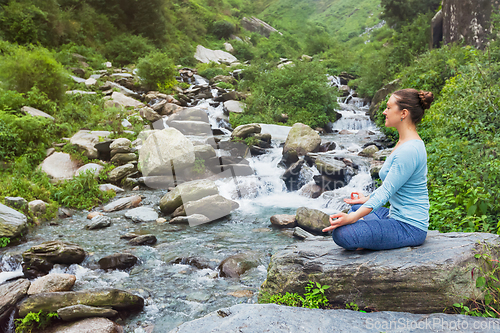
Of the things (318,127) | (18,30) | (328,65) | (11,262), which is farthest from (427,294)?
(328,65)

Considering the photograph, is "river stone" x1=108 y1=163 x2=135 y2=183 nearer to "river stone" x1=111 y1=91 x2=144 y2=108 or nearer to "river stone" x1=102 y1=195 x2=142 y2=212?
"river stone" x1=102 y1=195 x2=142 y2=212

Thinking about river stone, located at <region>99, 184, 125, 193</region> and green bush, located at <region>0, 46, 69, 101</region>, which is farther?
green bush, located at <region>0, 46, 69, 101</region>

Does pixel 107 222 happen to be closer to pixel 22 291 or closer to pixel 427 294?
pixel 22 291

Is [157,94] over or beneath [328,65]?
beneath

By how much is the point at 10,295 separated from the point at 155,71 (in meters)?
16.3

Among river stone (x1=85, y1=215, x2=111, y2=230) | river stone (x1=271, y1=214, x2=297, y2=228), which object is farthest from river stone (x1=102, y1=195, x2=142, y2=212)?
river stone (x1=271, y1=214, x2=297, y2=228)

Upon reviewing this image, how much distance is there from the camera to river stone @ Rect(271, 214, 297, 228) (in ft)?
23.9

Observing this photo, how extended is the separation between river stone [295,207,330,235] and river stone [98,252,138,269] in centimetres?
369

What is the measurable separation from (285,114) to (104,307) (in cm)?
1417

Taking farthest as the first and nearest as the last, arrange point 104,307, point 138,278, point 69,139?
point 69,139, point 138,278, point 104,307

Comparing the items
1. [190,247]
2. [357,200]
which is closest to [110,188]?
[190,247]

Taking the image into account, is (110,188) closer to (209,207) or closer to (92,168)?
(92,168)

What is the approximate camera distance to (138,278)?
202 inches

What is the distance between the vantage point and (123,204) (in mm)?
8578
